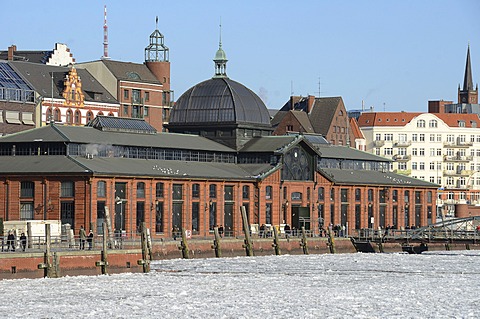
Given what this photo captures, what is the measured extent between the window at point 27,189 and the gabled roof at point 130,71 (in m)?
56.9

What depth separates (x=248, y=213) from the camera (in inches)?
5359

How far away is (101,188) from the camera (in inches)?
4673

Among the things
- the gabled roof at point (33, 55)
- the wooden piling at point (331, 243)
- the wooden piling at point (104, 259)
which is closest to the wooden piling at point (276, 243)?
the wooden piling at point (331, 243)

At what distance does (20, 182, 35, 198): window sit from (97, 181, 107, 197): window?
5.79 meters

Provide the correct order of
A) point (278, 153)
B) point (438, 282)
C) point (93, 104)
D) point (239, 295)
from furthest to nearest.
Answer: point (93, 104), point (278, 153), point (438, 282), point (239, 295)

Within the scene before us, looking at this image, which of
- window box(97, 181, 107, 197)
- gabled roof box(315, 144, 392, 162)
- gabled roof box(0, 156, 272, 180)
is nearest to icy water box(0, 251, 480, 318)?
window box(97, 181, 107, 197)

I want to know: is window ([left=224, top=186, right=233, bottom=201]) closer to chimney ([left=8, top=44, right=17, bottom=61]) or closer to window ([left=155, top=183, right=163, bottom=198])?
window ([left=155, top=183, right=163, bottom=198])

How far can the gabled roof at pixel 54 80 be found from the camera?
6280 inches

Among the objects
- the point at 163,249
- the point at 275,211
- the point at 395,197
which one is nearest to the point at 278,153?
the point at 275,211

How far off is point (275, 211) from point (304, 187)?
6.13 m

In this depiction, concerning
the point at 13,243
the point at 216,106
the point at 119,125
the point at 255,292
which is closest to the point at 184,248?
the point at 13,243

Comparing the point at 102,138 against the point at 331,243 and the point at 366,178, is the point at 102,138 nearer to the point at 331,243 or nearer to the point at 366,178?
the point at 331,243

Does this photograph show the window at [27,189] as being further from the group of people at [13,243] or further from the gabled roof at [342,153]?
the gabled roof at [342,153]

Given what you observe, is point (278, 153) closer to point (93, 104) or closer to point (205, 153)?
point (205, 153)
